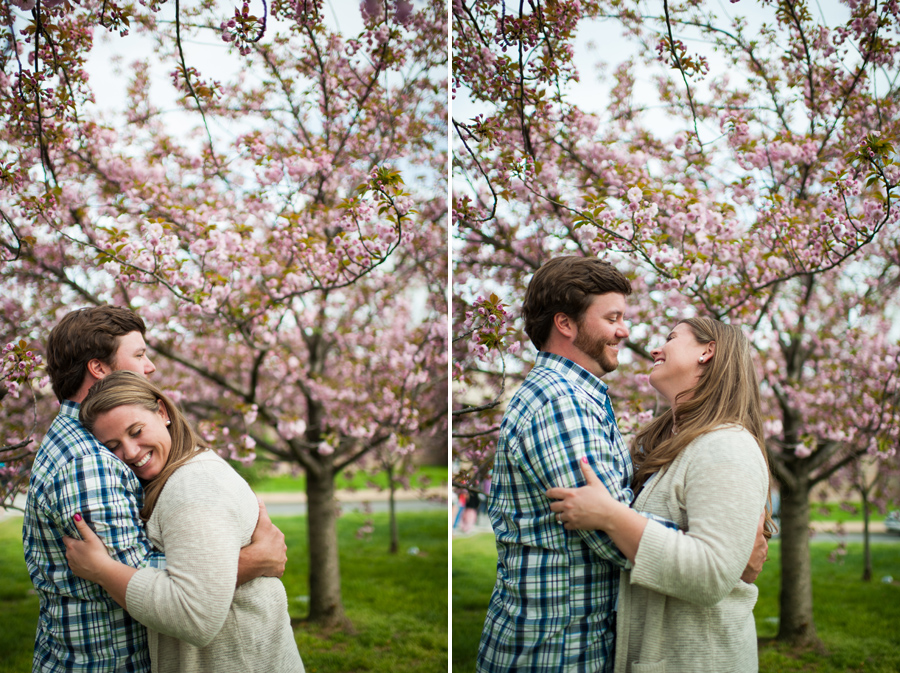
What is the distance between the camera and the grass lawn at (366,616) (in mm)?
3141

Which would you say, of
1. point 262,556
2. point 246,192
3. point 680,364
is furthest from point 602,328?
point 246,192

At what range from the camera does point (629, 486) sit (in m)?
1.52

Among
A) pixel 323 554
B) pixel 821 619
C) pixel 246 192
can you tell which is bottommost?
pixel 821 619

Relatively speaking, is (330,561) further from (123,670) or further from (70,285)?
(123,670)

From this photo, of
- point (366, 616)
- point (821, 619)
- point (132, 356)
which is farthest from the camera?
point (821, 619)

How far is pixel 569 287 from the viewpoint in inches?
59.3

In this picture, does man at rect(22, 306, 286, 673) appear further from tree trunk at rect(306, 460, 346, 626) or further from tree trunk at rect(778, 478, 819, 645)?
tree trunk at rect(778, 478, 819, 645)

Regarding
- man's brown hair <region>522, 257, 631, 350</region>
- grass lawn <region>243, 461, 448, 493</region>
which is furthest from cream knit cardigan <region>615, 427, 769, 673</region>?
grass lawn <region>243, 461, 448, 493</region>

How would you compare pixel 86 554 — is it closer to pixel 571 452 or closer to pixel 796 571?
pixel 571 452

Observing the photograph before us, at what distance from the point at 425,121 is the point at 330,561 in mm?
2584

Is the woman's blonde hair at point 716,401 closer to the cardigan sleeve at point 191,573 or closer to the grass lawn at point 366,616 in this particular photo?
the cardigan sleeve at point 191,573

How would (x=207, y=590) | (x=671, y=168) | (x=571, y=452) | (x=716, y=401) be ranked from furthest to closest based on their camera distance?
(x=671, y=168), (x=716, y=401), (x=571, y=452), (x=207, y=590)

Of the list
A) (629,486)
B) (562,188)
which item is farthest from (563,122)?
(629,486)

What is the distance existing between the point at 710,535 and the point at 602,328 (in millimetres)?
527
